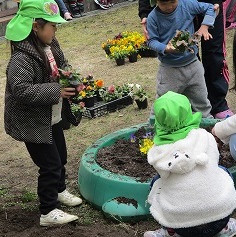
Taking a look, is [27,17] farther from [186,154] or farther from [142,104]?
[142,104]

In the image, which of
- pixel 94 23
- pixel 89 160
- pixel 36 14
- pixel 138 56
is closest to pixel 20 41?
pixel 36 14

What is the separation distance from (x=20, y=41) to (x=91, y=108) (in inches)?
101

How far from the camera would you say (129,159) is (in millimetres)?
4414

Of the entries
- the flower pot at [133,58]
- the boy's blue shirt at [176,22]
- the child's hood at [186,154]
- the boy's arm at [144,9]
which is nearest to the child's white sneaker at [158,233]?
the child's hood at [186,154]

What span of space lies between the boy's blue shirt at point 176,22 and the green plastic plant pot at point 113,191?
115 cm

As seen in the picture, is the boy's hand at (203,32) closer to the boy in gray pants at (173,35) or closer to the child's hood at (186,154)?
the boy in gray pants at (173,35)

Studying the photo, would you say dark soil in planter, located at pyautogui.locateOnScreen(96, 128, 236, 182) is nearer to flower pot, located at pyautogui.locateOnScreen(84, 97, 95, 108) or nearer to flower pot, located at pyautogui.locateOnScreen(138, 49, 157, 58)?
flower pot, located at pyautogui.locateOnScreen(84, 97, 95, 108)

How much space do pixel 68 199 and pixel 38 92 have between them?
0.96 meters

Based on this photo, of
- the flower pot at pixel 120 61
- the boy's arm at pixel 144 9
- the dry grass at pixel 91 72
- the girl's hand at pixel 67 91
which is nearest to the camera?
the girl's hand at pixel 67 91

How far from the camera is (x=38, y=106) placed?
12.3 feet

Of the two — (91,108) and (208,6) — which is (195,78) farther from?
(91,108)

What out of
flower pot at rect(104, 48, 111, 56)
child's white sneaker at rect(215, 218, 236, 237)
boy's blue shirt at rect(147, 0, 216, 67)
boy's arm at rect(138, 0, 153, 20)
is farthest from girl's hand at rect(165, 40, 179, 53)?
flower pot at rect(104, 48, 111, 56)

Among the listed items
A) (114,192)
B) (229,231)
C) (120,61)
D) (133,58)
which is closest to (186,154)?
(229,231)

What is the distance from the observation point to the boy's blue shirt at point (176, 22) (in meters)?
4.76
